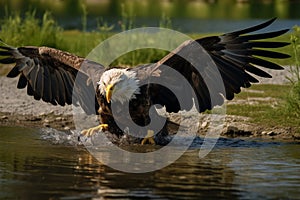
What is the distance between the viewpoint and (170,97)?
36.4ft

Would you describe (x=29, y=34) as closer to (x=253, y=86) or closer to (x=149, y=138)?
(x=253, y=86)

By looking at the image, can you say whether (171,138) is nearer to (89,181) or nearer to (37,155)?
(37,155)

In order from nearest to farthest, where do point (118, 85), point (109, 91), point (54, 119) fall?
1. point (109, 91)
2. point (118, 85)
3. point (54, 119)

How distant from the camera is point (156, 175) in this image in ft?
27.8

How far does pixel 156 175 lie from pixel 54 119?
442cm

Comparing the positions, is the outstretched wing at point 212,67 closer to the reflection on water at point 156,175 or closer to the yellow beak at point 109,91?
the yellow beak at point 109,91

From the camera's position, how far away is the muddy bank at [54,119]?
1162cm

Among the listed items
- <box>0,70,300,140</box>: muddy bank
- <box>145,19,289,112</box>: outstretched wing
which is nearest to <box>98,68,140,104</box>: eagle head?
<box>145,19,289,112</box>: outstretched wing

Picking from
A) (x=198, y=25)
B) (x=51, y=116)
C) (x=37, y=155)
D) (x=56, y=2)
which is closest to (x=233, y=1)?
(x=56, y=2)

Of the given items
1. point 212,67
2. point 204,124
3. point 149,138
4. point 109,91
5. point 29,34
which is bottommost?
point 149,138

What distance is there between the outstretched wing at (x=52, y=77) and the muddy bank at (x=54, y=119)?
1.82ft

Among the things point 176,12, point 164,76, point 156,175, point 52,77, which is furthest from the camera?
point 176,12

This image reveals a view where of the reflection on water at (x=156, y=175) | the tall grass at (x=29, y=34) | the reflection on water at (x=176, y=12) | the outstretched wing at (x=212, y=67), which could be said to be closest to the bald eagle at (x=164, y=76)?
the outstretched wing at (x=212, y=67)

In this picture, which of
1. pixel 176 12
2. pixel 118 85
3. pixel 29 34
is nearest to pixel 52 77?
pixel 118 85
